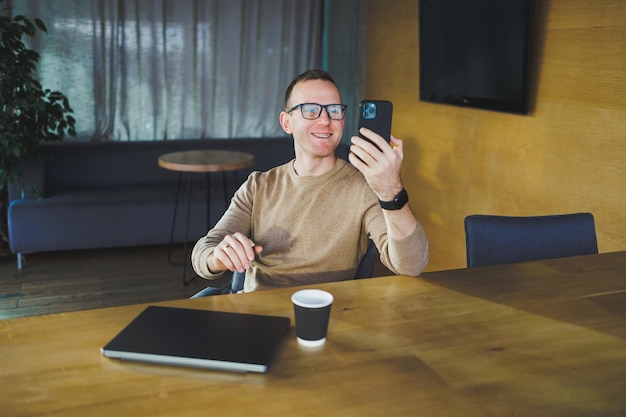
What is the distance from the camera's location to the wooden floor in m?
3.37

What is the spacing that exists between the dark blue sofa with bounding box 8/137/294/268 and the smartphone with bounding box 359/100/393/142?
10.3 ft

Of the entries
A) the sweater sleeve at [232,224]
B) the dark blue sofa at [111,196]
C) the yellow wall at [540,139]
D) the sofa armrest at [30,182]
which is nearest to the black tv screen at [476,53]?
the yellow wall at [540,139]

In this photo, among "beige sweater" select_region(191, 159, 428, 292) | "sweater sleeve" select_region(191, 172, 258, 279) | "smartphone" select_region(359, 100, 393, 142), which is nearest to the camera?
"smartphone" select_region(359, 100, 393, 142)

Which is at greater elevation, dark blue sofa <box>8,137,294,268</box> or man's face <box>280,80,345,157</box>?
man's face <box>280,80,345,157</box>

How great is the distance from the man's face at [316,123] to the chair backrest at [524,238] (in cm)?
51

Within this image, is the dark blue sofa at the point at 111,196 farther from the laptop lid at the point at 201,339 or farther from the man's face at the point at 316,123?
the laptop lid at the point at 201,339

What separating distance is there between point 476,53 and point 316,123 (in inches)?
83.3

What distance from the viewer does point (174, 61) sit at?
196 inches

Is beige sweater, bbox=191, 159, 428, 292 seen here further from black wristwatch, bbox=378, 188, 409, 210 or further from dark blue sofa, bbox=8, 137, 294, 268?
dark blue sofa, bbox=8, 137, 294, 268

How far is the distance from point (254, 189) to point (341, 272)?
36 centimetres

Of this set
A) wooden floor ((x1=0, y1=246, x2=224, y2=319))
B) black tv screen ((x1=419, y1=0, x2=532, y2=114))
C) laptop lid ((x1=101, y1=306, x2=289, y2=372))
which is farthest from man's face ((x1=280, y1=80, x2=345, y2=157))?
wooden floor ((x1=0, y1=246, x2=224, y2=319))

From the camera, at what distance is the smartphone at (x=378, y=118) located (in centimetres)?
135

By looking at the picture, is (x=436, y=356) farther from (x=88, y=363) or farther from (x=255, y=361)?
(x=88, y=363)

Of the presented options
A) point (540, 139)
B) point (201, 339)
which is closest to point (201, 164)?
point (540, 139)
